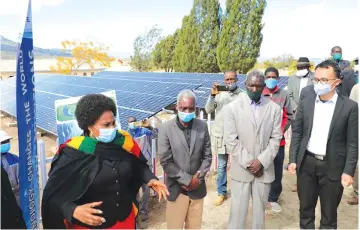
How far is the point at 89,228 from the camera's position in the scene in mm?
Result: 2199

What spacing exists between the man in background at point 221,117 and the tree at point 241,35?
2442 cm

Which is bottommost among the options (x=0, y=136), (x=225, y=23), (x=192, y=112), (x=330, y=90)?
(x=0, y=136)

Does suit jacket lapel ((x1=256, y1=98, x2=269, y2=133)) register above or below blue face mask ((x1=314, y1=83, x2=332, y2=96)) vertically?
below

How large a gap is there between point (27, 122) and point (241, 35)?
27.4 metres

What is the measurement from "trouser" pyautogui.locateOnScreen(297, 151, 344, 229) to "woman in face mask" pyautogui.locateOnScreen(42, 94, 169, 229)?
168 cm

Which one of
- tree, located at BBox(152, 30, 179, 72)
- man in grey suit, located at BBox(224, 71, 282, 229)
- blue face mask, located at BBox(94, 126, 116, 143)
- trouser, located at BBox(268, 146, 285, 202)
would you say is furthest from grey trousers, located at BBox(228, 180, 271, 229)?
tree, located at BBox(152, 30, 179, 72)

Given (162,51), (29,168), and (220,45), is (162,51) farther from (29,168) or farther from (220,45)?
(29,168)

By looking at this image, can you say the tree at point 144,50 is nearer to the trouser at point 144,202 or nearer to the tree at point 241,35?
the tree at point 241,35

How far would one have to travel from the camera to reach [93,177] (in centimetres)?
213

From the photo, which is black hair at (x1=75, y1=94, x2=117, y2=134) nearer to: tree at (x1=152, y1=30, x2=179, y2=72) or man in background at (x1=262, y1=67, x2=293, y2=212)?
man in background at (x1=262, y1=67, x2=293, y2=212)

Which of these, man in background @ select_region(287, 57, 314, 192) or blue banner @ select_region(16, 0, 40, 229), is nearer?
blue banner @ select_region(16, 0, 40, 229)

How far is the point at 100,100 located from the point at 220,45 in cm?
2740

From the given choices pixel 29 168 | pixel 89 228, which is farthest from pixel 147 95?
pixel 89 228

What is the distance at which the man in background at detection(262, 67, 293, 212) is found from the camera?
414 cm
